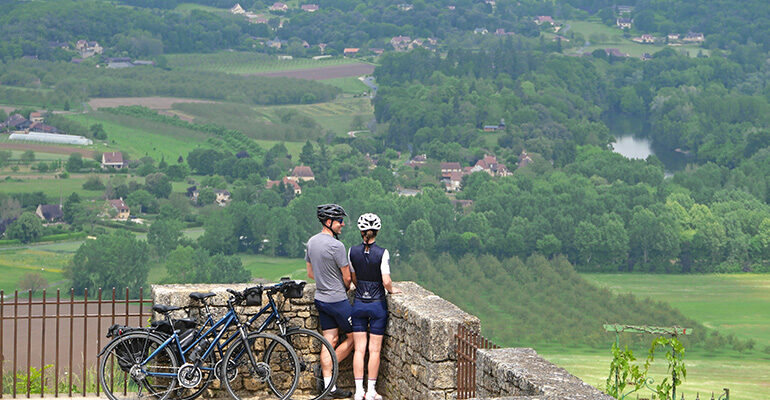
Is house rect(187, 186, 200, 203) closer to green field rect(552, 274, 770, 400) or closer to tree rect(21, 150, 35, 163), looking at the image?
tree rect(21, 150, 35, 163)

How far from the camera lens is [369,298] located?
9898mm

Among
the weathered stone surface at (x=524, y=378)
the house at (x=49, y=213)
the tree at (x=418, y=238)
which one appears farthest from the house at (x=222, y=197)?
the weathered stone surface at (x=524, y=378)

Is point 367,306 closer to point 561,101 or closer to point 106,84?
point 561,101

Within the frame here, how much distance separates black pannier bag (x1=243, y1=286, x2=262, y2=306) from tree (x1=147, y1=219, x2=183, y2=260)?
336ft

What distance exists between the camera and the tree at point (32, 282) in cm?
9806

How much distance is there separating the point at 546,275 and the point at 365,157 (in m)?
50.1

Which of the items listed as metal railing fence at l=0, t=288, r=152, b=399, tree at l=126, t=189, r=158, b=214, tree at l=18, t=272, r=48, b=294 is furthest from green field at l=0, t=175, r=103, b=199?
metal railing fence at l=0, t=288, r=152, b=399

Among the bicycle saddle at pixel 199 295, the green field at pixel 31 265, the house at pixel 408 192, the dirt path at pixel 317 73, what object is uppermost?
the bicycle saddle at pixel 199 295

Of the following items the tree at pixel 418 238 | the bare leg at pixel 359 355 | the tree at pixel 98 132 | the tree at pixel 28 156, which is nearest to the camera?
the bare leg at pixel 359 355

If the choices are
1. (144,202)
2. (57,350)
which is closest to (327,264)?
(57,350)

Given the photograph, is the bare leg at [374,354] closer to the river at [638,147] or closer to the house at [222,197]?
the house at [222,197]

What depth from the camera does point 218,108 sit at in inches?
6767

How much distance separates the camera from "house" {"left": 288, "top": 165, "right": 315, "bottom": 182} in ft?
465

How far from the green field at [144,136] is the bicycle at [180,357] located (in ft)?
471
